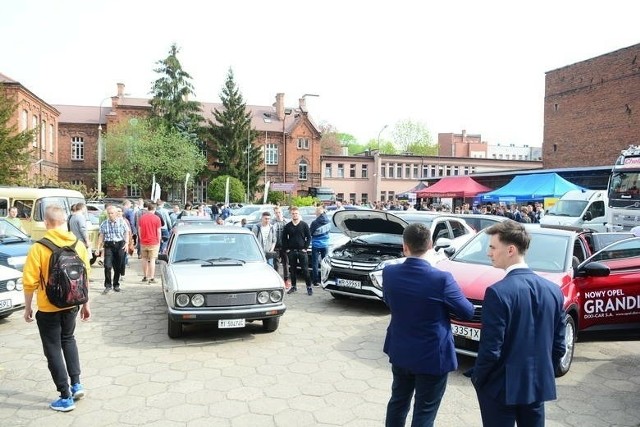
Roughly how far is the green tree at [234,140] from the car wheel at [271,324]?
1961 inches

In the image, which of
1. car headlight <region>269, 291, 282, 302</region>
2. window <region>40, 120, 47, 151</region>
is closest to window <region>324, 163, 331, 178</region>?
window <region>40, 120, 47, 151</region>

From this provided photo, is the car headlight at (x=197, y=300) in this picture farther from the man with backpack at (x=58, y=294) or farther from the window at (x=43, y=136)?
the window at (x=43, y=136)

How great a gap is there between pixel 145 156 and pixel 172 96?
9.06 metres

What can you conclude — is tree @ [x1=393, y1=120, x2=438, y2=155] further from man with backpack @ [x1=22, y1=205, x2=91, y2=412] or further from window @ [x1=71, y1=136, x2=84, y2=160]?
man with backpack @ [x1=22, y1=205, x2=91, y2=412]

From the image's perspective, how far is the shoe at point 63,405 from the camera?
15.5 feet

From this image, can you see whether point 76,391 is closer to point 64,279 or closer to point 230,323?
point 64,279

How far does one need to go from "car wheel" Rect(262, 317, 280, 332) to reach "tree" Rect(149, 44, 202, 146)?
49.4 meters

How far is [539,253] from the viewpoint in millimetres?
6781

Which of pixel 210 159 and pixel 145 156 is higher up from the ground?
pixel 210 159

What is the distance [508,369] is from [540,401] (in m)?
0.28

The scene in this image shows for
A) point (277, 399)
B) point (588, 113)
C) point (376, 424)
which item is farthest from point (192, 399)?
point (588, 113)

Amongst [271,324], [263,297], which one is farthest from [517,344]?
[271,324]

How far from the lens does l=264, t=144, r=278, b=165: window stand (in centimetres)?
6469

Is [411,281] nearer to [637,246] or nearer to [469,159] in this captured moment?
[637,246]
